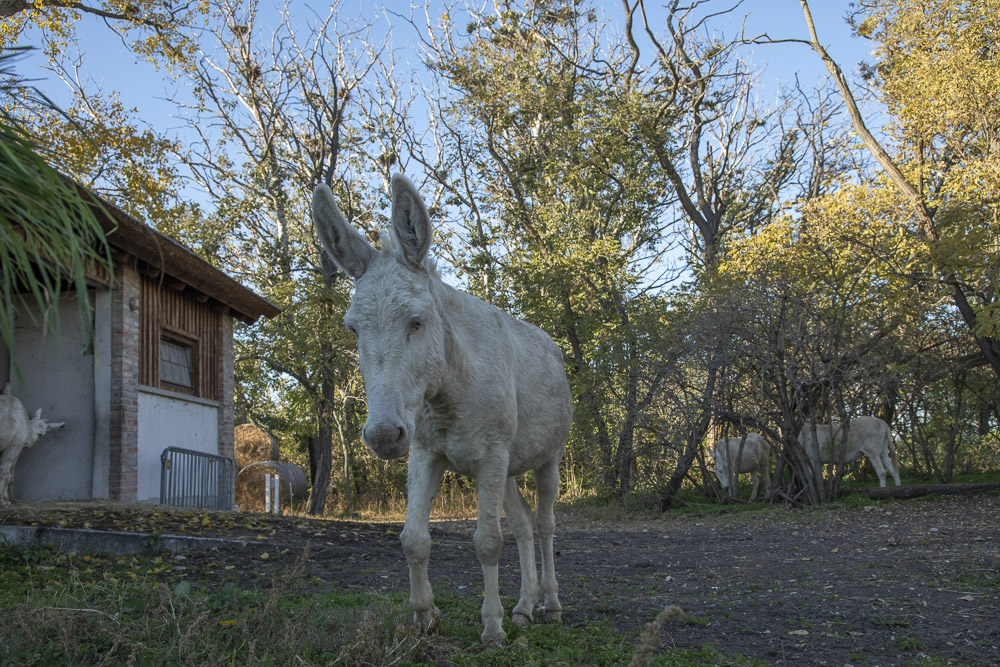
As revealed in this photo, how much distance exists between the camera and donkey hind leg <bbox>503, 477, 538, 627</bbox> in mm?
4246

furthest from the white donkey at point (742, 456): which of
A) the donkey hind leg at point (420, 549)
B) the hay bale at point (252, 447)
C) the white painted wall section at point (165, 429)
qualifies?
the hay bale at point (252, 447)

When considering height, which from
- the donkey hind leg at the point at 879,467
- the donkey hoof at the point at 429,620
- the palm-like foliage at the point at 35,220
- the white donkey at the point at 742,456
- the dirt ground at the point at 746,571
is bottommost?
the dirt ground at the point at 746,571

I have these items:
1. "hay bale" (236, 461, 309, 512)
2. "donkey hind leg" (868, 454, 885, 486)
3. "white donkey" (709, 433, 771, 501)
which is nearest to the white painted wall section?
"hay bale" (236, 461, 309, 512)

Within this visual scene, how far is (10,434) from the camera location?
10203mm

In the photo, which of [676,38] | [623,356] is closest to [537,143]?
[676,38]

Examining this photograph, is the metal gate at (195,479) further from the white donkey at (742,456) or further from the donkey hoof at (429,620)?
the white donkey at (742,456)

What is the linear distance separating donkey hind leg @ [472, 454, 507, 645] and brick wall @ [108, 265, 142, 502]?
9.28 m

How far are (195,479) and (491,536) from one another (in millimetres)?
11215

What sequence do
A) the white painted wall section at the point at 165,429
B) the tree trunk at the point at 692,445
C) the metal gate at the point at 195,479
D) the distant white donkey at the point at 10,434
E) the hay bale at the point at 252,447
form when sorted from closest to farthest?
the distant white donkey at the point at 10,434, the white painted wall section at the point at 165,429, the metal gate at the point at 195,479, the tree trunk at the point at 692,445, the hay bale at the point at 252,447

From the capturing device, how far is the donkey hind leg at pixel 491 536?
3.58 meters

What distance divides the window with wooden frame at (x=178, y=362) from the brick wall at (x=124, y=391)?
1.52 metres

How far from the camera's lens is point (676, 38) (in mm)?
20047

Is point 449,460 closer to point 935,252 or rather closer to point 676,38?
point 935,252

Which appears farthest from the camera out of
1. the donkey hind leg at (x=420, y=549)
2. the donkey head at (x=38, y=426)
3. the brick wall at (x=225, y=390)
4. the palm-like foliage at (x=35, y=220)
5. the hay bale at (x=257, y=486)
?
the hay bale at (x=257, y=486)
